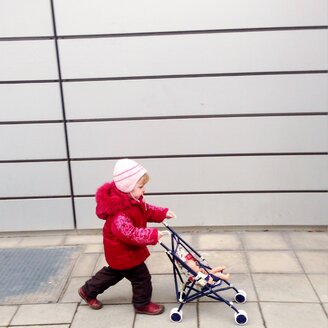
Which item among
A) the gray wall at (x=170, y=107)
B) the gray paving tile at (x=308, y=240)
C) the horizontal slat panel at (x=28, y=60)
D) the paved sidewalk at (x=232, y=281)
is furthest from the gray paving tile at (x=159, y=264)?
the horizontal slat panel at (x=28, y=60)

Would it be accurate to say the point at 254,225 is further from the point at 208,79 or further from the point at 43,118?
the point at 43,118

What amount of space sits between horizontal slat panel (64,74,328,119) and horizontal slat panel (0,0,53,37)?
2.04ft

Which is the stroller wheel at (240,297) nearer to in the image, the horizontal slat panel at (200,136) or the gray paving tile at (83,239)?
the horizontal slat panel at (200,136)

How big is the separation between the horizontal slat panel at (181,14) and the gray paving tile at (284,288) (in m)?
2.44

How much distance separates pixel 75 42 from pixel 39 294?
246cm

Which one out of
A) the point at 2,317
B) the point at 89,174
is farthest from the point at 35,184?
the point at 2,317

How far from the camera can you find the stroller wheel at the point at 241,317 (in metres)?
3.06

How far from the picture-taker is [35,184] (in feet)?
15.5

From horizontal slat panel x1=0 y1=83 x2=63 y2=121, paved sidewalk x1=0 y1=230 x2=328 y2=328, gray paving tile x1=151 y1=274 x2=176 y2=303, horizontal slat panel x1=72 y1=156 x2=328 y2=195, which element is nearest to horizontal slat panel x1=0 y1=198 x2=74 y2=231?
paved sidewalk x1=0 y1=230 x2=328 y2=328

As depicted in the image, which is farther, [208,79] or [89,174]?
[89,174]

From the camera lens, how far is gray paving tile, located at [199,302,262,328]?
3115 mm

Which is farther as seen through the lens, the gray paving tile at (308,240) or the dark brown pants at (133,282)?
the gray paving tile at (308,240)

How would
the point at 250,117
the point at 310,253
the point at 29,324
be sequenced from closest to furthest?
1. the point at 29,324
2. the point at 310,253
3. the point at 250,117

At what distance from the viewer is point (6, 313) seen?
3.39 metres
